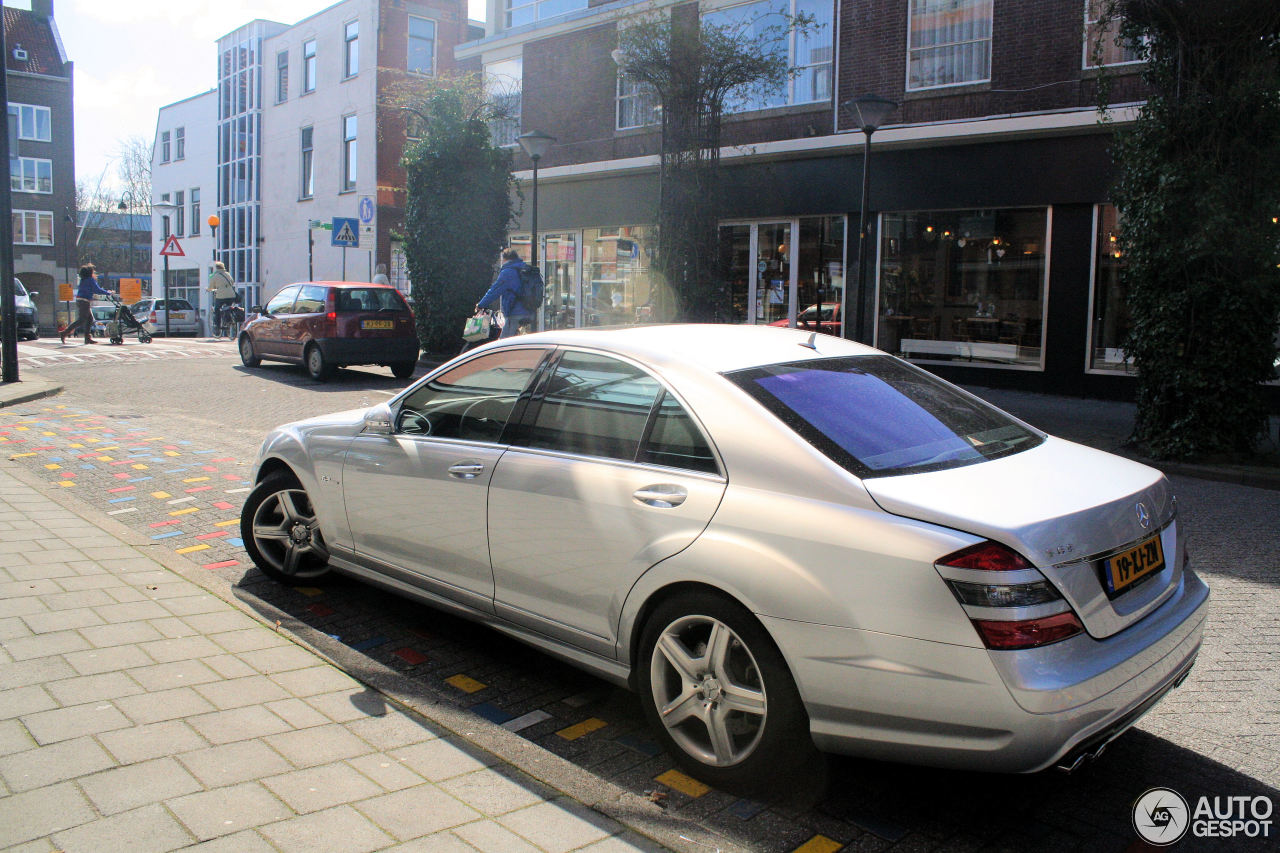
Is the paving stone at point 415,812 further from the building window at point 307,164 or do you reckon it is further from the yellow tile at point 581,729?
the building window at point 307,164

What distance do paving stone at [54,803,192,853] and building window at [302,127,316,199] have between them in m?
37.7

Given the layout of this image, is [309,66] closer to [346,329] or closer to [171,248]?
[171,248]

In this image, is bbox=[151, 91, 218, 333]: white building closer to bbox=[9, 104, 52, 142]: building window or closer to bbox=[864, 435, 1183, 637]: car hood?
bbox=[9, 104, 52, 142]: building window

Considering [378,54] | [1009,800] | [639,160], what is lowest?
[1009,800]

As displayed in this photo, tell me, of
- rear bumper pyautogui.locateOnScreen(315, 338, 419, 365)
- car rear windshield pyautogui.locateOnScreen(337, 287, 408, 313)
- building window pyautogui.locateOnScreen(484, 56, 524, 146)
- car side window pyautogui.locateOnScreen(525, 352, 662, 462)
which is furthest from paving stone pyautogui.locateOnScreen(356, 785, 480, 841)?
building window pyautogui.locateOnScreen(484, 56, 524, 146)

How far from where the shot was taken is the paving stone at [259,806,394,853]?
8.63 ft

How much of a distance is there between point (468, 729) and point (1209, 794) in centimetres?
244

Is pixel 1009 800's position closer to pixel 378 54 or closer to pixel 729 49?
pixel 729 49

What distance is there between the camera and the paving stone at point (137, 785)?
2816 mm

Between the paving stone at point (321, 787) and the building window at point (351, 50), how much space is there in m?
35.4

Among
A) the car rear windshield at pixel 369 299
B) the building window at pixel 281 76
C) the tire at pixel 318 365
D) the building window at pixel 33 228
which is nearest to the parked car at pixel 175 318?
the building window at pixel 281 76

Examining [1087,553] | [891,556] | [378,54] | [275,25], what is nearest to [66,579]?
[891,556]

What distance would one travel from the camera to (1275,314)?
389 inches

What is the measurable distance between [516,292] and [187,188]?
1620 inches
